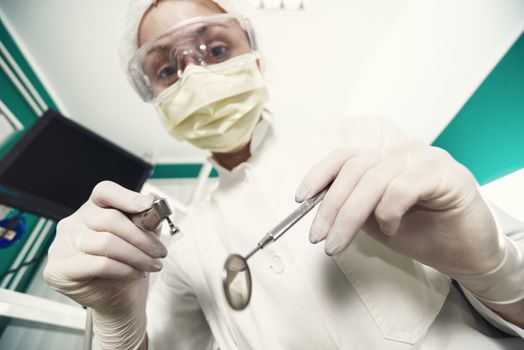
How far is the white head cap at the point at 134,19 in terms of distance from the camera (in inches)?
32.0

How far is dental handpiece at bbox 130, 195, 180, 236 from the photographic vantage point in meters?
0.38

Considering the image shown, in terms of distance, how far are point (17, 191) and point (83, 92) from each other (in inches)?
39.0

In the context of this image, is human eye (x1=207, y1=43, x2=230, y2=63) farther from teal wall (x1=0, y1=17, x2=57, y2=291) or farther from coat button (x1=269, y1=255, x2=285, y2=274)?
teal wall (x1=0, y1=17, x2=57, y2=291)

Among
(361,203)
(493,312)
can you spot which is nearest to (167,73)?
(361,203)

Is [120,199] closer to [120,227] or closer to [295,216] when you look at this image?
[120,227]

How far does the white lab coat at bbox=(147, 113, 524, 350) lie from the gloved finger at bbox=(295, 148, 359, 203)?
0.65ft

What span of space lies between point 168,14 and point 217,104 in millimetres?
426

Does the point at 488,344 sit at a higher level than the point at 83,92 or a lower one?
lower

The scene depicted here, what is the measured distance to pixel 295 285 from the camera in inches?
20.6

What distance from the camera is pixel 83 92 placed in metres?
1.60

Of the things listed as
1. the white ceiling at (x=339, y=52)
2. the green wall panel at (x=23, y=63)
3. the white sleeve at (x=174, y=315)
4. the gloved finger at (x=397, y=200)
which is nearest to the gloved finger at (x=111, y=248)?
the white sleeve at (x=174, y=315)

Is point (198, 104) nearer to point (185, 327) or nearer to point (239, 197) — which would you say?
point (239, 197)

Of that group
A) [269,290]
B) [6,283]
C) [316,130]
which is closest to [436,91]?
[316,130]

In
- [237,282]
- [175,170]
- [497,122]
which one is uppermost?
[497,122]
